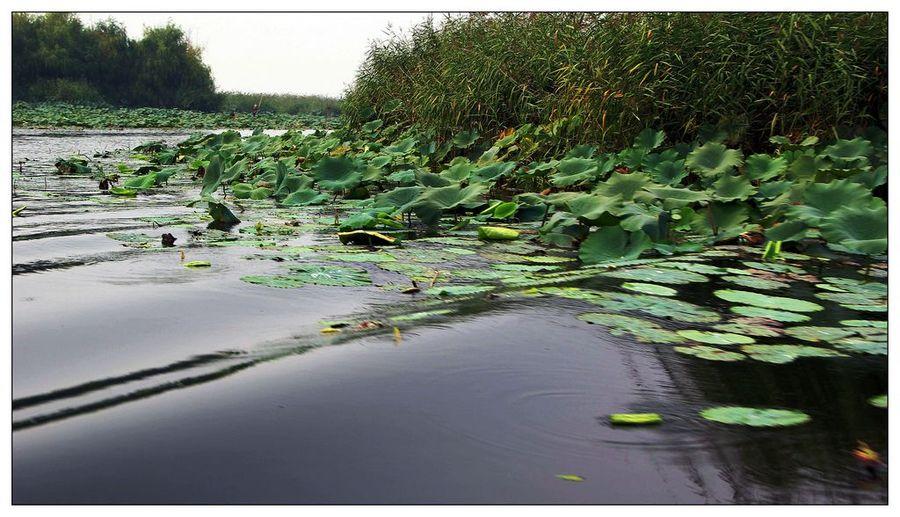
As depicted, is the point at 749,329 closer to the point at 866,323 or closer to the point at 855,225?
the point at 866,323

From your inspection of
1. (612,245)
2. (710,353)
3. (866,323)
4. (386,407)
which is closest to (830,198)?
(612,245)

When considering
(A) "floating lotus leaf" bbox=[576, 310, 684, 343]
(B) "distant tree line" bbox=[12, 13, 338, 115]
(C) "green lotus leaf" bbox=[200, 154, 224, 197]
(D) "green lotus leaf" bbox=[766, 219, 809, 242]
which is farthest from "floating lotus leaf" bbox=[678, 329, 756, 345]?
(B) "distant tree line" bbox=[12, 13, 338, 115]

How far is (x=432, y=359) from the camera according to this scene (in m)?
1.42

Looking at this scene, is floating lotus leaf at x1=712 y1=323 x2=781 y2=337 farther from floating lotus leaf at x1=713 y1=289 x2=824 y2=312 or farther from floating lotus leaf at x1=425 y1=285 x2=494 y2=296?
floating lotus leaf at x1=425 y1=285 x2=494 y2=296

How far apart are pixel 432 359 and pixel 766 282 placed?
1.21 m

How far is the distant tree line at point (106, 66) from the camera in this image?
72.7 feet

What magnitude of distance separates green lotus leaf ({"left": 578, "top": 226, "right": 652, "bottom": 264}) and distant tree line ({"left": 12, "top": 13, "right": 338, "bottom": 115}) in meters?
22.1

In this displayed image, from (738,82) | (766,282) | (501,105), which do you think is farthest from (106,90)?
(766,282)

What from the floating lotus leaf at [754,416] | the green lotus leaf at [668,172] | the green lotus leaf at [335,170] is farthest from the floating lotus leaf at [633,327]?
the green lotus leaf at [335,170]

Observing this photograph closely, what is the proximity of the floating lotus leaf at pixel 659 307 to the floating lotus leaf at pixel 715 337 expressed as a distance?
0.10 meters

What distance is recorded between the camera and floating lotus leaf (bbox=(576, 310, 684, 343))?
1.60m

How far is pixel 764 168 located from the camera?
335 cm

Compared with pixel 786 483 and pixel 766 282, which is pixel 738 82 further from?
pixel 786 483

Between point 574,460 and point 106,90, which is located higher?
point 106,90
